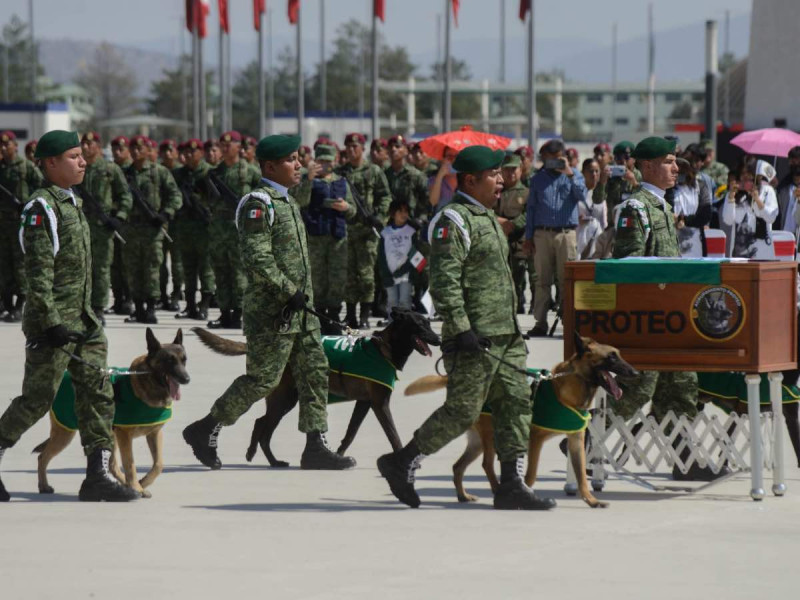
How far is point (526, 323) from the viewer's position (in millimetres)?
19312

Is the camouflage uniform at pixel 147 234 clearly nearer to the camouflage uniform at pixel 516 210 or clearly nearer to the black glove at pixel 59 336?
the camouflage uniform at pixel 516 210

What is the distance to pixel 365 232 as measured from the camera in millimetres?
18312

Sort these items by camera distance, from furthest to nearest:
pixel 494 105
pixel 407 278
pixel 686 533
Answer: pixel 494 105 → pixel 407 278 → pixel 686 533

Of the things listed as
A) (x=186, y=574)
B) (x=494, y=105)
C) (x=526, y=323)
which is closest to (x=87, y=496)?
(x=186, y=574)

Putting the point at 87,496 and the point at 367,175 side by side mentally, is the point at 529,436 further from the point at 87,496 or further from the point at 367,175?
the point at 367,175

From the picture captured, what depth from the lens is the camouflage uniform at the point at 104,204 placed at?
717 inches

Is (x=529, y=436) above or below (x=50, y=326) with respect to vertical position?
below

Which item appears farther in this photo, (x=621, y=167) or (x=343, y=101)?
(x=343, y=101)

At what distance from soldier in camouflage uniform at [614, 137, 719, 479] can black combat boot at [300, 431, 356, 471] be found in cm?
168

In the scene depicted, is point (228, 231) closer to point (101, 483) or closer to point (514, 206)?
point (514, 206)

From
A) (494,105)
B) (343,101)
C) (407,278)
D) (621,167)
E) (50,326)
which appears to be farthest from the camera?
(494,105)

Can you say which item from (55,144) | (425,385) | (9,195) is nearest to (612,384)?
(425,385)

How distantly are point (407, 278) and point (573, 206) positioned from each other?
1988mm

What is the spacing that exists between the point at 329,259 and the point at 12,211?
3.77 meters
